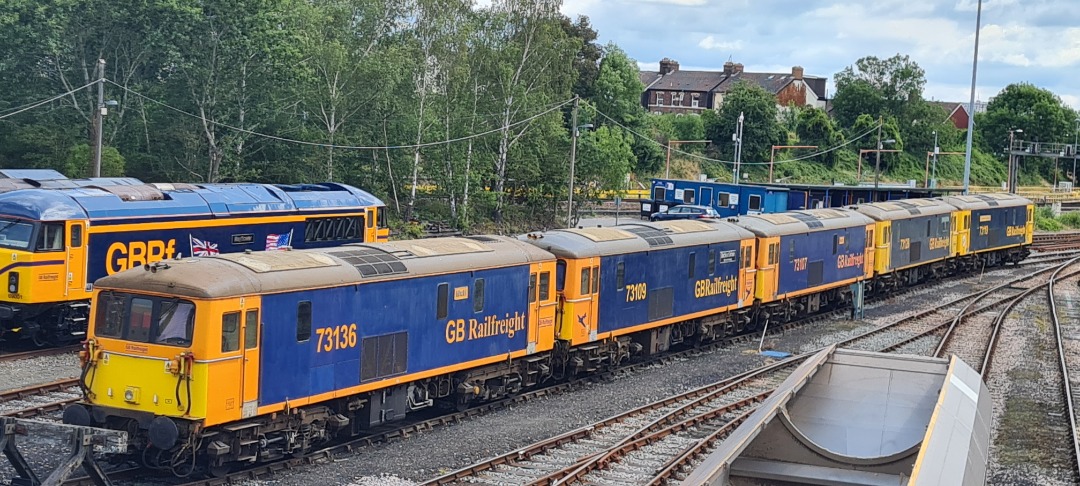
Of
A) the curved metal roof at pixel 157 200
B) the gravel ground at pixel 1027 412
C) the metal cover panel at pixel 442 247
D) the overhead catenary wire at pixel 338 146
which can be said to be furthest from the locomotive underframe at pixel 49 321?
the overhead catenary wire at pixel 338 146

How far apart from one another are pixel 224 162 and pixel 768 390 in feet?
106

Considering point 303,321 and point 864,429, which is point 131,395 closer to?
point 303,321

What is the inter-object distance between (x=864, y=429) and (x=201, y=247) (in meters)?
16.9

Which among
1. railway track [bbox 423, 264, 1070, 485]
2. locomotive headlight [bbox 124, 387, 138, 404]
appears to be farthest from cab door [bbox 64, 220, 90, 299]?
railway track [bbox 423, 264, 1070, 485]

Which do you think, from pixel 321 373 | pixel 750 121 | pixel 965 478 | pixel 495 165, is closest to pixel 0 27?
pixel 495 165

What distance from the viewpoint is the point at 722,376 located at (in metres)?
24.1

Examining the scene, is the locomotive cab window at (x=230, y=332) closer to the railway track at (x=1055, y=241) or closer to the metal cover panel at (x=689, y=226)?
the metal cover panel at (x=689, y=226)

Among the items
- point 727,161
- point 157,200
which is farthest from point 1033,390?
point 727,161

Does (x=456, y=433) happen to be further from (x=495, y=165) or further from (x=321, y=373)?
(x=495, y=165)

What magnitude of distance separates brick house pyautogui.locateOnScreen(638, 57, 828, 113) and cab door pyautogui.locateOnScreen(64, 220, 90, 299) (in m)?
88.0

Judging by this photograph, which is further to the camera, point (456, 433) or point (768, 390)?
point (768, 390)

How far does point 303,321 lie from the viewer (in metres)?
15.7

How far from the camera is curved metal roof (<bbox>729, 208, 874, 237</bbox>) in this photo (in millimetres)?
29797

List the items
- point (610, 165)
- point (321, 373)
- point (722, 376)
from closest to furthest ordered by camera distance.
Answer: point (321, 373) < point (722, 376) < point (610, 165)
